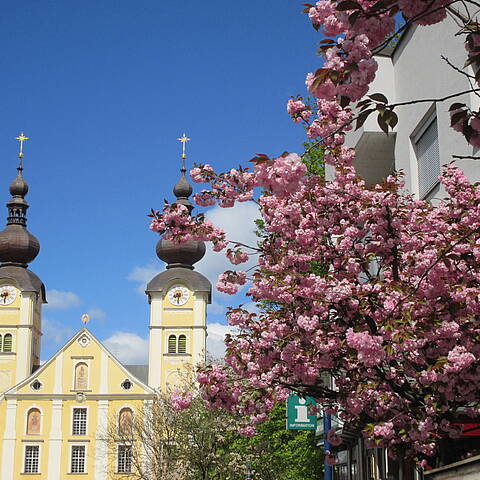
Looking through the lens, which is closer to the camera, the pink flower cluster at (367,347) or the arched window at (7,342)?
the pink flower cluster at (367,347)

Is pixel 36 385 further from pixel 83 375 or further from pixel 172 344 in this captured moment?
pixel 172 344

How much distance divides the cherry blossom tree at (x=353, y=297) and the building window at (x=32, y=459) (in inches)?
2249

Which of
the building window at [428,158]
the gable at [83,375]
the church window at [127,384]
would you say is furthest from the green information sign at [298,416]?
the church window at [127,384]

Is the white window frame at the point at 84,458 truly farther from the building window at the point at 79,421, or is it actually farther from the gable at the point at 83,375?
the gable at the point at 83,375

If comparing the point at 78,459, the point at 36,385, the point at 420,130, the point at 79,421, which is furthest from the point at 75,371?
the point at 420,130

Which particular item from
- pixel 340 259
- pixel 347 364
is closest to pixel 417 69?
pixel 340 259

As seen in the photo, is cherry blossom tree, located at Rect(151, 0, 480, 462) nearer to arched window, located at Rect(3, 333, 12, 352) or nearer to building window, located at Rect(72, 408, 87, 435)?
building window, located at Rect(72, 408, 87, 435)

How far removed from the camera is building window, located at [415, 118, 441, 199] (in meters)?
14.8

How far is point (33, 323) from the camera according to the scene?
234ft

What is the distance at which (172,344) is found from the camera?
7038 cm

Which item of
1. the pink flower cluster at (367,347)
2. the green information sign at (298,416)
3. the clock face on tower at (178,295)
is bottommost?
the pink flower cluster at (367,347)

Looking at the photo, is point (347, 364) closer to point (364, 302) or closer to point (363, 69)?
point (364, 302)

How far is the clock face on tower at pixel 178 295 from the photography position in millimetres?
71375

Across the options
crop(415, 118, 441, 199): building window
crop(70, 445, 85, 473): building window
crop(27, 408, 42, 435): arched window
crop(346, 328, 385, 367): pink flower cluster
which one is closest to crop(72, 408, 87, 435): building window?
crop(70, 445, 85, 473): building window
